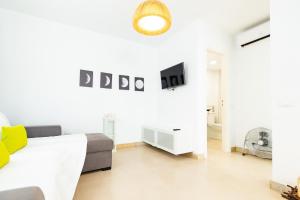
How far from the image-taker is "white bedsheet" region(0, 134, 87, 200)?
1.06 m

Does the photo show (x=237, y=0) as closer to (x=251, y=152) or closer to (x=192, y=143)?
(x=192, y=143)

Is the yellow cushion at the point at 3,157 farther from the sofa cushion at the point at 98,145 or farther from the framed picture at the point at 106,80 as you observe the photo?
the framed picture at the point at 106,80

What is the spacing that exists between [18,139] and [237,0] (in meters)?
3.73

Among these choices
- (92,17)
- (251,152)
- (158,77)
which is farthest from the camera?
(158,77)

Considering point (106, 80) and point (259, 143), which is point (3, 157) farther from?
point (259, 143)

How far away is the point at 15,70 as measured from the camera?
2.83 meters

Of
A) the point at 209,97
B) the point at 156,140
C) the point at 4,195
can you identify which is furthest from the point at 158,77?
the point at 4,195

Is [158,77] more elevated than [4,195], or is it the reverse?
[158,77]

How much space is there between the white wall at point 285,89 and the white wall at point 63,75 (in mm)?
2852

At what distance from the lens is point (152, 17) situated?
1568 millimetres

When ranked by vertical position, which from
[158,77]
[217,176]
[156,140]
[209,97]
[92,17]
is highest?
[92,17]

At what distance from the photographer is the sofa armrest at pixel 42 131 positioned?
8.33 feet

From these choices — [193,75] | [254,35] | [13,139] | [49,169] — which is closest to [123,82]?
[193,75]

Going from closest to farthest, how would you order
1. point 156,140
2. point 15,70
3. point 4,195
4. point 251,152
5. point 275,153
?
point 4,195
point 275,153
point 15,70
point 251,152
point 156,140
